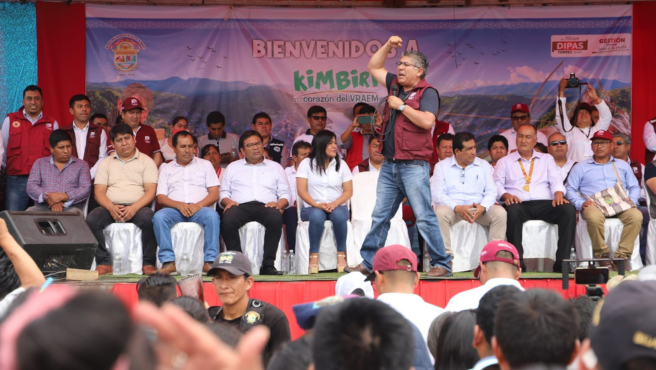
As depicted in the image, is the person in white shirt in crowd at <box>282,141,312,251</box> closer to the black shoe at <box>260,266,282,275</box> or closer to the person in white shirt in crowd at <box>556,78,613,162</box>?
the black shoe at <box>260,266,282,275</box>

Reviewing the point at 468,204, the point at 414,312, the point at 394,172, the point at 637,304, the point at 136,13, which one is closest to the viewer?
the point at 637,304

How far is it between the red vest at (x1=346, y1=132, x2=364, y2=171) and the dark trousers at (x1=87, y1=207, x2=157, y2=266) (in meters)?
2.46

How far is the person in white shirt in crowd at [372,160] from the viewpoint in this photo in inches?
303

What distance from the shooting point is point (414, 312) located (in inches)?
135

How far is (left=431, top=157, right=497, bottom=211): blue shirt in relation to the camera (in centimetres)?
718

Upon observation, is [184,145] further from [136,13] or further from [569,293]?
[569,293]

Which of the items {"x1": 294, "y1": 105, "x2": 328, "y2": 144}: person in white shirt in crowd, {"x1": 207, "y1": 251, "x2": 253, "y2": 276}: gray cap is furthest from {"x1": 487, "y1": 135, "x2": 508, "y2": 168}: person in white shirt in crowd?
{"x1": 207, "y1": 251, "x2": 253, "y2": 276}: gray cap

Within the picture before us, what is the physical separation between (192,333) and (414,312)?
2.70m

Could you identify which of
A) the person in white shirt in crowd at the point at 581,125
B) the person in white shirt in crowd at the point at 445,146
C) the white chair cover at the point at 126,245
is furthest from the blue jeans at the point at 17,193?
the person in white shirt in crowd at the point at 581,125

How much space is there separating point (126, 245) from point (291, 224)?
161 cm

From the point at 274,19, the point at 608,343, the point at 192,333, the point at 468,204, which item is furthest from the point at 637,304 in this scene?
the point at 274,19

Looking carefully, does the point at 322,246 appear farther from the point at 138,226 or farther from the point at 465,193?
the point at 138,226

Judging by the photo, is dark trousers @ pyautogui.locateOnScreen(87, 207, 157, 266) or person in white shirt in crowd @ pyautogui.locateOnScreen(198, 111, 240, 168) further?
person in white shirt in crowd @ pyautogui.locateOnScreen(198, 111, 240, 168)

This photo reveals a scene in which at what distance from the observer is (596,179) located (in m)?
Answer: 7.46
